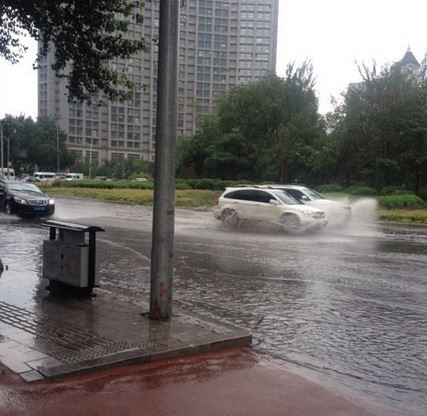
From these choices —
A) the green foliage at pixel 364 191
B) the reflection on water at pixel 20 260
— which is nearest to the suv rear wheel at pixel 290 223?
the reflection on water at pixel 20 260

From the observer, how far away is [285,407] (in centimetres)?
435

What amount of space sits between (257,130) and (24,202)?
34490 millimetres

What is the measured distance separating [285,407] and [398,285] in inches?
249

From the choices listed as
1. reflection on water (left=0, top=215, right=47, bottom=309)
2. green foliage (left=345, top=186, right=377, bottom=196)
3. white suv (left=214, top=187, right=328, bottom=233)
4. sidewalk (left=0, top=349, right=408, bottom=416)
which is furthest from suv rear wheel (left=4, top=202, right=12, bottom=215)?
green foliage (left=345, top=186, right=377, bottom=196)

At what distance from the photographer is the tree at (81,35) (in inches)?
445

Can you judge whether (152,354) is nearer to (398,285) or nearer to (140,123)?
(398,285)

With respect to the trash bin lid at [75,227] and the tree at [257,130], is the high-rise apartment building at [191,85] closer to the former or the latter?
the tree at [257,130]

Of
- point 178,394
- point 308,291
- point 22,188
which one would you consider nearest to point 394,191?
point 22,188

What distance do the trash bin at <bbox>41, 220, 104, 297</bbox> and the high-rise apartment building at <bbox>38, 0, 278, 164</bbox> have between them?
89.8 metres

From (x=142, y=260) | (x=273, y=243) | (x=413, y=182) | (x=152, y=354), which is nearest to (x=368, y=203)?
(x=413, y=182)

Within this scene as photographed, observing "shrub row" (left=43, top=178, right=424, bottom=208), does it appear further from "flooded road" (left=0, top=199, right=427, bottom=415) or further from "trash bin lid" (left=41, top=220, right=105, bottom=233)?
"trash bin lid" (left=41, top=220, right=105, bottom=233)

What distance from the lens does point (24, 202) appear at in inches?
883

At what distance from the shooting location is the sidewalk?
421 cm

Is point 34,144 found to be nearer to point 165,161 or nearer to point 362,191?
point 362,191
